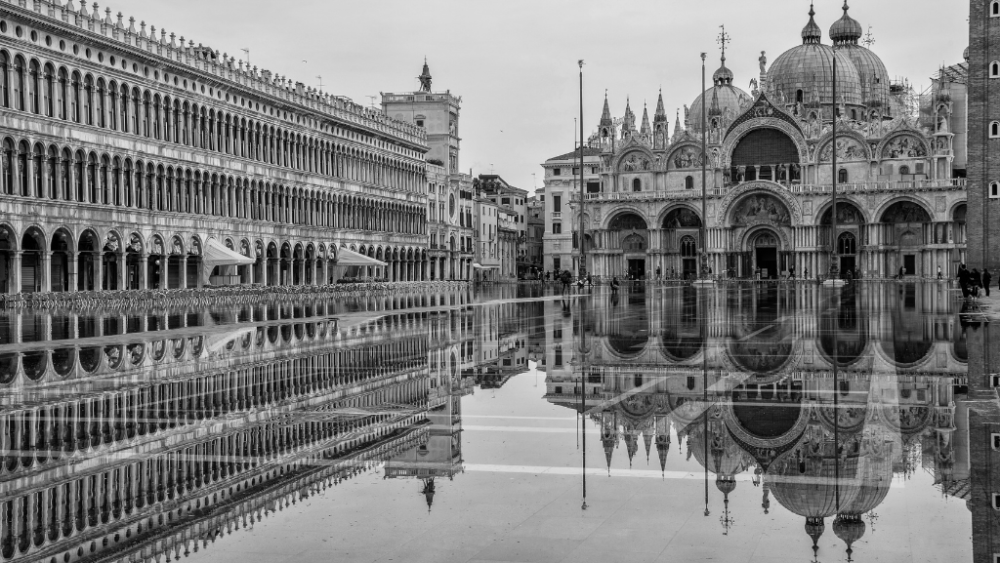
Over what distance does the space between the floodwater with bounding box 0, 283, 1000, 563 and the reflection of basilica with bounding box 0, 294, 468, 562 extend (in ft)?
0.15

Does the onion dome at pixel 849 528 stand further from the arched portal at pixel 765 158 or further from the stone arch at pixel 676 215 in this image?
the stone arch at pixel 676 215

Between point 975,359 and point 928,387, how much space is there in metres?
4.68

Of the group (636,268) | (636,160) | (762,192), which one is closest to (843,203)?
(762,192)

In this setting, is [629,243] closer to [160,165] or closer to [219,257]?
[219,257]

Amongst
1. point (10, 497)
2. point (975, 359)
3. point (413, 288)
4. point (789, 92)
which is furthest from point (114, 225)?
point (789, 92)

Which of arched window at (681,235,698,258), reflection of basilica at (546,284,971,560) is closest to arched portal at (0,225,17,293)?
reflection of basilica at (546,284,971,560)

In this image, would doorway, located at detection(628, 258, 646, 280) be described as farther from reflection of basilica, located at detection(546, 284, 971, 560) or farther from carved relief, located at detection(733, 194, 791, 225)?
reflection of basilica, located at detection(546, 284, 971, 560)

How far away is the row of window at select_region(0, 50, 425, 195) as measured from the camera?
49.3 m

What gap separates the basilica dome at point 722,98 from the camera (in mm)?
118319

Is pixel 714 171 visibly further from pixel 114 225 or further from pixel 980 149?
pixel 114 225

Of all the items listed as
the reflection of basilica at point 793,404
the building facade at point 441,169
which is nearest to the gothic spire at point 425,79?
the building facade at point 441,169

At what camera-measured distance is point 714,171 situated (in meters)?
106

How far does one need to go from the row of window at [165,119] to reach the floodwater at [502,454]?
99.5ft

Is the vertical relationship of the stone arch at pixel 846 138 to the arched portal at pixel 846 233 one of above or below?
above
